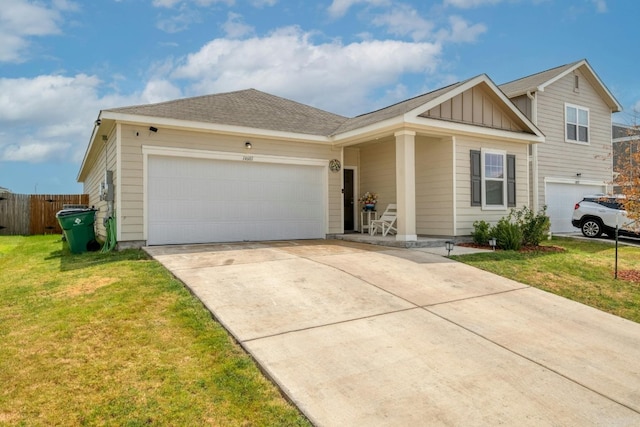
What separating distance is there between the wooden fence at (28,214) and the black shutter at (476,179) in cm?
1590

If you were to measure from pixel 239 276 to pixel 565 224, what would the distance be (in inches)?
532

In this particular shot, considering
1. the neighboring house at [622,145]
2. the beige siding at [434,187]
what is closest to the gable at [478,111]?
the beige siding at [434,187]

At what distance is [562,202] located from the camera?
14.6 m

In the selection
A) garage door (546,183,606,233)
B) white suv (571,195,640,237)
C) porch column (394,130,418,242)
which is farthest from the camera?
garage door (546,183,606,233)

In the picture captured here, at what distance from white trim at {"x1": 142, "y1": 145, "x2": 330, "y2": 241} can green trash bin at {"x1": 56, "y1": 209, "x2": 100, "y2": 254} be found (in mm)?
1487

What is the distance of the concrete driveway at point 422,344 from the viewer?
279 centimetres

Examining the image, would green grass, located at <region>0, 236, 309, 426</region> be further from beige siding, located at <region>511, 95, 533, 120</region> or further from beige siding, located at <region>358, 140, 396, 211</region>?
beige siding, located at <region>511, 95, 533, 120</region>

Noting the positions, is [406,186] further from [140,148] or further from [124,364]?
[124,364]

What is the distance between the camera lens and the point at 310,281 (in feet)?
18.5

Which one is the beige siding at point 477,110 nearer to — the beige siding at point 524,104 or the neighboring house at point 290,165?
the neighboring house at point 290,165

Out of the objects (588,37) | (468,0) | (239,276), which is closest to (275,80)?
(468,0)

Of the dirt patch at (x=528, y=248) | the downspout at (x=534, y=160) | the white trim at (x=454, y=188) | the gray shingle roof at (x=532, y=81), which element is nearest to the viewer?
the dirt patch at (x=528, y=248)

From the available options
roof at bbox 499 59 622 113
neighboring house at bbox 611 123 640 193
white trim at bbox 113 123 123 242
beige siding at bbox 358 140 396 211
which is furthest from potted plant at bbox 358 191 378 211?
roof at bbox 499 59 622 113

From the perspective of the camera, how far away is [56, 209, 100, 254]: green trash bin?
883 cm
